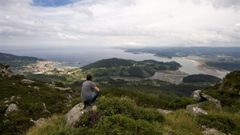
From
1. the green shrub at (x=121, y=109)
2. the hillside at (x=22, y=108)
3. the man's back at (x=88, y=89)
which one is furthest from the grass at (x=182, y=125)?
the hillside at (x=22, y=108)

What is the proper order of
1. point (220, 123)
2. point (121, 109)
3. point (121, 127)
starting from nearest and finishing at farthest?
1. point (121, 127)
2. point (121, 109)
3. point (220, 123)

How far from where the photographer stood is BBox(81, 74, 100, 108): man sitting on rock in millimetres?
13336

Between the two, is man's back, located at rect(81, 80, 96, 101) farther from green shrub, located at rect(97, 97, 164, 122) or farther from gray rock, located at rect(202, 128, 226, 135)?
gray rock, located at rect(202, 128, 226, 135)

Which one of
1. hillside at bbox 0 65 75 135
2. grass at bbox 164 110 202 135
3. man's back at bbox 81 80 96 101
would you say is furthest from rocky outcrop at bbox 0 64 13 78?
grass at bbox 164 110 202 135

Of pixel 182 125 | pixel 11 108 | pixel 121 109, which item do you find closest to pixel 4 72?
pixel 11 108

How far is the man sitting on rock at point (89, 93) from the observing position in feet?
43.8

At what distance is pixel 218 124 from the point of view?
1466 centimetres

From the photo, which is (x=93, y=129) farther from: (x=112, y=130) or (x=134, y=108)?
(x=134, y=108)

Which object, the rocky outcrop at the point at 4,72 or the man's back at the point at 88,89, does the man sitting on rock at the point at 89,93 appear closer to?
the man's back at the point at 88,89

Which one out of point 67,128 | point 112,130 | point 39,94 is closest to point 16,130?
point 67,128

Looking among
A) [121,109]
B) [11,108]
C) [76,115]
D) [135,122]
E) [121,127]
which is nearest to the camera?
[121,127]

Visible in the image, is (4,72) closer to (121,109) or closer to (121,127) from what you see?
(121,109)

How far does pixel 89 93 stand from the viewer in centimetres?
1352

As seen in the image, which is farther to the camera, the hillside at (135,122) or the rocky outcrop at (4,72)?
the rocky outcrop at (4,72)
